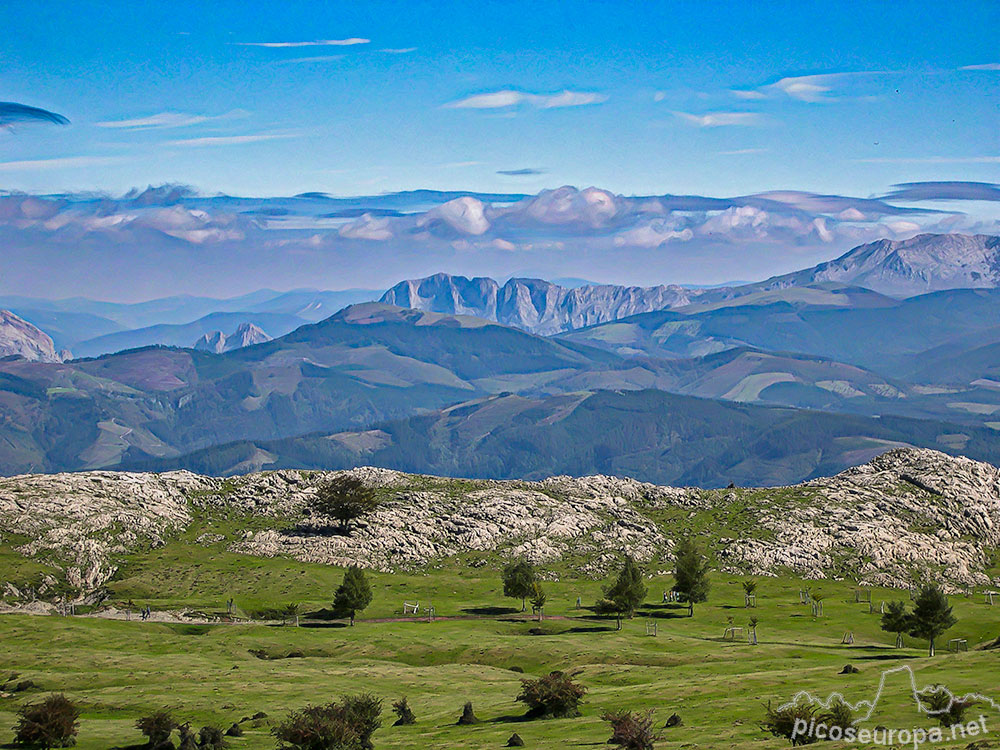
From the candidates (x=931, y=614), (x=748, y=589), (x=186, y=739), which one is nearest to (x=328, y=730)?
(x=186, y=739)

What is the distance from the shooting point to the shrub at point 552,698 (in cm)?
7306

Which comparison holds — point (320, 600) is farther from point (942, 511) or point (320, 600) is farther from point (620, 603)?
point (942, 511)

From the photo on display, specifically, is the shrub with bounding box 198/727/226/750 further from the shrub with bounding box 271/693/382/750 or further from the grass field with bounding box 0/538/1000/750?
the shrub with bounding box 271/693/382/750

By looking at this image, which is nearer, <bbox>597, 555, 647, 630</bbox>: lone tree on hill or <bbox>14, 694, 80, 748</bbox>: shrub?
<bbox>14, 694, 80, 748</bbox>: shrub

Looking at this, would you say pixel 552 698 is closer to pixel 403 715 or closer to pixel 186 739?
pixel 403 715

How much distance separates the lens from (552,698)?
73062 mm

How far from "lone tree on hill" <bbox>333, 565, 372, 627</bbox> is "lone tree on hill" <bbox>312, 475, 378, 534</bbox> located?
48.3 metres

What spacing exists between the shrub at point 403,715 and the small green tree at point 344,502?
9940 centimetres

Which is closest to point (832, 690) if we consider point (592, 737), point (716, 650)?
point (592, 737)

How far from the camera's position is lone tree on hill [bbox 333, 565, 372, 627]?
121938 millimetres

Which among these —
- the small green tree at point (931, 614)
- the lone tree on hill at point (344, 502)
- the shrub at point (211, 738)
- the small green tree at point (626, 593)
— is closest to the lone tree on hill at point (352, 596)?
the small green tree at point (626, 593)

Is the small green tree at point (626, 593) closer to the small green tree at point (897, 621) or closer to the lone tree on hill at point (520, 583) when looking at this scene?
the lone tree on hill at point (520, 583)

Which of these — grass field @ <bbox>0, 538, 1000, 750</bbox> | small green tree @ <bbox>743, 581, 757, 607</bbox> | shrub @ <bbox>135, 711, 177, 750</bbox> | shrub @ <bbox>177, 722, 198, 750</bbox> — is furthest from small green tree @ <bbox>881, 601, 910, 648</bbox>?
shrub @ <bbox>135, 711, 177, 750</bbox>

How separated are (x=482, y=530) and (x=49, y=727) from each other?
120698 millimetres
